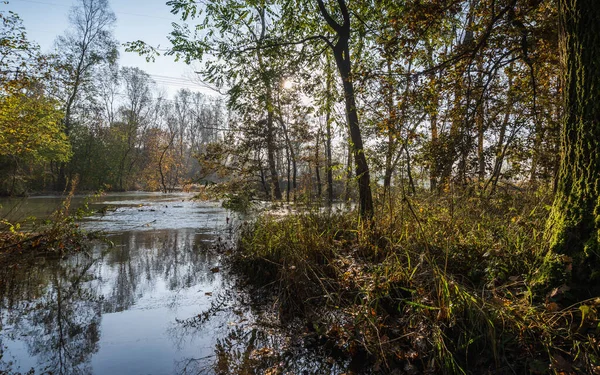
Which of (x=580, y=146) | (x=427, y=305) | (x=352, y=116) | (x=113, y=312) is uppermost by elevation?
(x=352, y=116)

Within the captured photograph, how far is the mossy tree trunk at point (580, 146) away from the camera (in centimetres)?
257

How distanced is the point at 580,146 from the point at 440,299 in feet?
5.34

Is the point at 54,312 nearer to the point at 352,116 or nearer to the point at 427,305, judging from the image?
the point at 427,305

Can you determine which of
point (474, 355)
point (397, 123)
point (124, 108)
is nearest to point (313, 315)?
point (474, 355)

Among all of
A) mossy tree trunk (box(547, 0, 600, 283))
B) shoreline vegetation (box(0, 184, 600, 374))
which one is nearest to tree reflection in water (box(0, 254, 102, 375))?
shoreline vegetation (box(0, 184, 600, 374))

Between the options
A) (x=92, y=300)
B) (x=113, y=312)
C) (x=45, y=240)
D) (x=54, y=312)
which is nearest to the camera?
(x=54, y=312)

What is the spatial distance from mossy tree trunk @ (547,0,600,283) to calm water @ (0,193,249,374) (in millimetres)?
2980

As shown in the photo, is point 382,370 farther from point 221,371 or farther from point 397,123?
point 397,123

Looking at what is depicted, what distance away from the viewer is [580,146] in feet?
8.87

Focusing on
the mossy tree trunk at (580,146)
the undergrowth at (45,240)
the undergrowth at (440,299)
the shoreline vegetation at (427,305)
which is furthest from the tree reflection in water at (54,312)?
the mossy tree trunk at (580,146)

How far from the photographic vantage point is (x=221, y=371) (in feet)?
8.69

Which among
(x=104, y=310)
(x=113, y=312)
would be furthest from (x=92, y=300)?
(x=113, y=312)

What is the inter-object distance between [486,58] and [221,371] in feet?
18.6

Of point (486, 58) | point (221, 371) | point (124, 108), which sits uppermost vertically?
point (124, 108)
